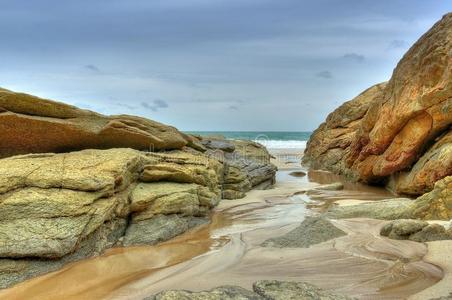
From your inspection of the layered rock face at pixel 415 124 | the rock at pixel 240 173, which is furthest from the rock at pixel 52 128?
the layered rock face at pixel 415 124

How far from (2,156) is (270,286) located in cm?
722

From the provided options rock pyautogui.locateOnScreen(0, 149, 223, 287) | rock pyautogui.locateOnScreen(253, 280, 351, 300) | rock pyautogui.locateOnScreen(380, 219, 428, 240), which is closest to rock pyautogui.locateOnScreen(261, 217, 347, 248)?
rock pyautogui.locateOnScreen(380, 219, 428, 240)

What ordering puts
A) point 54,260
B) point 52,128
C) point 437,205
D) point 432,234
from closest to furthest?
point 54,260, point 432,234, point 437,205, point 52,128

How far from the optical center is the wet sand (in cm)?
461

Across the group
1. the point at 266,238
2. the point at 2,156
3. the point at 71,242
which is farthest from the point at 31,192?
the point at 266,238

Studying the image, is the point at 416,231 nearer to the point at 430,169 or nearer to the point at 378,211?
the point at 378,211

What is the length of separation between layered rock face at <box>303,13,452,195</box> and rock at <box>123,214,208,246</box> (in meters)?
6.76

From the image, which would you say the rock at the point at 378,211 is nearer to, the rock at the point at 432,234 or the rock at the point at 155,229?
the rock at the point at 432,234

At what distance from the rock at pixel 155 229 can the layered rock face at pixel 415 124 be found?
6.76 meters

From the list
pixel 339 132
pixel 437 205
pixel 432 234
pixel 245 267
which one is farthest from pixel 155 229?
pixel 339 132

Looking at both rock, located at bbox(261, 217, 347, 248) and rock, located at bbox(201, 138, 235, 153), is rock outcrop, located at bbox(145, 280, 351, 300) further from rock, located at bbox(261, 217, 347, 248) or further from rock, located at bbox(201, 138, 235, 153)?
rock, located at bbox(201, 138, 235, 153)

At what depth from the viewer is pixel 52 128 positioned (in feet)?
27.4

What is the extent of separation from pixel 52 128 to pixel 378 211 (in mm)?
7209

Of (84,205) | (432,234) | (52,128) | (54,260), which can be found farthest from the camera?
(52,128)
